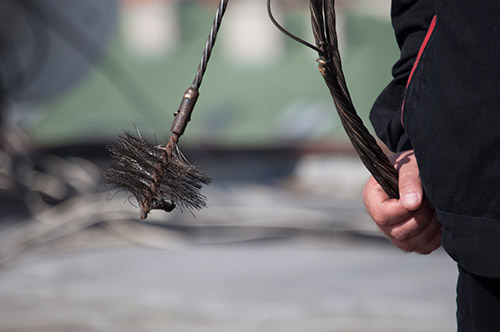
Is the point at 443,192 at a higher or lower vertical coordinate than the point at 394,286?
higher

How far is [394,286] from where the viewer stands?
2246 mm

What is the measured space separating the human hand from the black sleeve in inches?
2.0

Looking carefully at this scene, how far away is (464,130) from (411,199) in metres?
0.09

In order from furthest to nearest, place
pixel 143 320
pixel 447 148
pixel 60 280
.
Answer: pixel 60 280
pixel 143 320
pixel 447 148

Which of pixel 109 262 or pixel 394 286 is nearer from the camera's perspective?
pixel 394 286

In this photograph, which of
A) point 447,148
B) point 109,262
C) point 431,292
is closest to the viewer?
point 447,148

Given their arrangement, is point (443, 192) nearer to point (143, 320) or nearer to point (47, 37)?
point (143, 320)

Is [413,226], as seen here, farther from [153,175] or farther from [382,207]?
Answer: [153,175]

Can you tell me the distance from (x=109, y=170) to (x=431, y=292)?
167 centimetres

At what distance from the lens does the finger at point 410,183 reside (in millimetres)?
640

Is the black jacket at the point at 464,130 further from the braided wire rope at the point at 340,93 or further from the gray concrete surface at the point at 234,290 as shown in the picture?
the gray concrete surface at the point at 234,290

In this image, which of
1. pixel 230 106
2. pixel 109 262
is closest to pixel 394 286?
pixel 109 262

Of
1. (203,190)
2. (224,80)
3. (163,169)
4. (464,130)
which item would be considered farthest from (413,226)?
(224,80)

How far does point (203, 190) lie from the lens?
3643 mm
